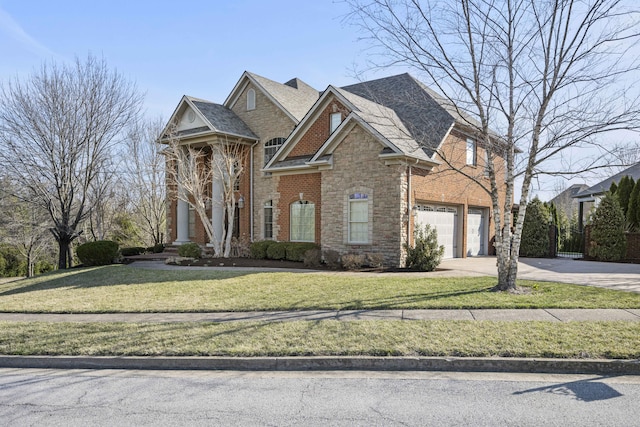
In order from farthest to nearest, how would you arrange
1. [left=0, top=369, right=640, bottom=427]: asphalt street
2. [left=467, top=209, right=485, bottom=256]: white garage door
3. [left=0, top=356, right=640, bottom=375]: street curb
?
[left=467, top=209, right=485, bottom=256]: white garage door < [left=0, top=356, right=640, bottom=375]: street curb < [left=0, top=369, right=640, bottom=427]: asphalt street

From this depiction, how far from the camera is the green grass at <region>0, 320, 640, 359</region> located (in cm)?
605

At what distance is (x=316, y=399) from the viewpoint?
487 centimetres

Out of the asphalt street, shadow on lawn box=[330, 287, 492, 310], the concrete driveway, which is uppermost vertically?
the concrete driveway

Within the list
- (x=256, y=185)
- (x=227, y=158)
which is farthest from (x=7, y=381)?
(x=256, y=185)

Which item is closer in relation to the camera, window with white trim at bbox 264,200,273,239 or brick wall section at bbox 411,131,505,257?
brick wall section at bbox 411,131,505,257

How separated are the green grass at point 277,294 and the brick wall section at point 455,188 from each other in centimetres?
511

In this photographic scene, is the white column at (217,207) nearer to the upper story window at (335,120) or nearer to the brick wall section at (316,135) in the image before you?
the brick wall section at (316,135)

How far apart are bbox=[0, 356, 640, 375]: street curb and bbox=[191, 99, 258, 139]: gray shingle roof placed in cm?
1616

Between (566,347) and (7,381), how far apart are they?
25.7 ft

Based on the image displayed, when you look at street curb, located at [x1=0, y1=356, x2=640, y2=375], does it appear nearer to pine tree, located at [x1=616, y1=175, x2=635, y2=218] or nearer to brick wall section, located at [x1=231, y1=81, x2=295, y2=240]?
brick wall section, located at [x1=231, y1=81, x2=295, y2=240]

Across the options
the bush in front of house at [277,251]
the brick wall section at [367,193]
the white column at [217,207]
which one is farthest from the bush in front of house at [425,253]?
the white column at [217,207]

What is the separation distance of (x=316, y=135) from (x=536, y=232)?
12.3 m

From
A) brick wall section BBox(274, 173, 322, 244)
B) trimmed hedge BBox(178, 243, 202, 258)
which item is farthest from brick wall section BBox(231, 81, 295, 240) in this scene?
trimmed hedge BBox(178, 243, 202, 258)

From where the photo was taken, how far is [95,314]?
9.23 metres
